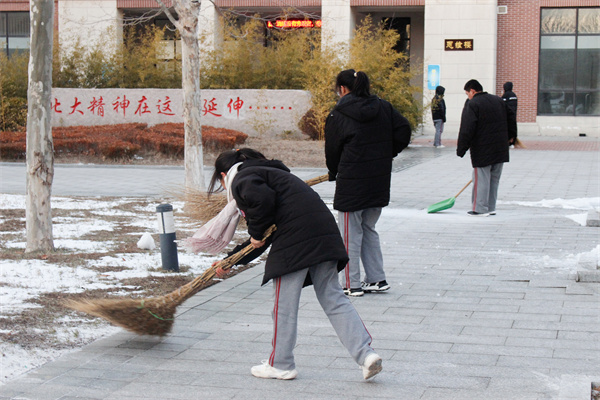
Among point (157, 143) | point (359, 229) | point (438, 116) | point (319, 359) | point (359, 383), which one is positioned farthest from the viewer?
point (438, 116)

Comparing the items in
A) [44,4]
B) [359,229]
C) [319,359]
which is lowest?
[319,359]

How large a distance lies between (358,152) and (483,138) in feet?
14.8

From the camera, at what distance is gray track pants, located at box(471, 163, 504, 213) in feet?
33.1

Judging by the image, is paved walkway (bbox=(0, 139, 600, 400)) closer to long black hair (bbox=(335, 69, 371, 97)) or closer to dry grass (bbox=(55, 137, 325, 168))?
long black hair (bbox=(335, 69, 371, 97))

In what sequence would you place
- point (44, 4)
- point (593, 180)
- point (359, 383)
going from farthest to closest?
point (593, 180) < point (44, 4) < point (359, 383)

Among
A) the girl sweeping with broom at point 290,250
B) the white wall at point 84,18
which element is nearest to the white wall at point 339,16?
the white wall at point 84,18

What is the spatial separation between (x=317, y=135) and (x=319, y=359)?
58.2 feet

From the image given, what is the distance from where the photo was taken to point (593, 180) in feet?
45.8

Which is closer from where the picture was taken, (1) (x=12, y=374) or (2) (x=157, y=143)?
(1) (x=12, y=374)

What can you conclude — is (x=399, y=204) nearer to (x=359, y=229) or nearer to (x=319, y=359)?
(x=359, y=229)

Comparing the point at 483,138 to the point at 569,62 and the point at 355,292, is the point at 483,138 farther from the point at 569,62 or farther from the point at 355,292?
the point at 569,62

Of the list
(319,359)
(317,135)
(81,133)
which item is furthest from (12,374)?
(317,135)

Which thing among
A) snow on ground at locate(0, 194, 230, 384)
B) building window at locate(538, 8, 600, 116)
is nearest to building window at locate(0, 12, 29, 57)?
building window at locate(538, 8, 600, 116)

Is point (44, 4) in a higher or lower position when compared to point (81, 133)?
higher
